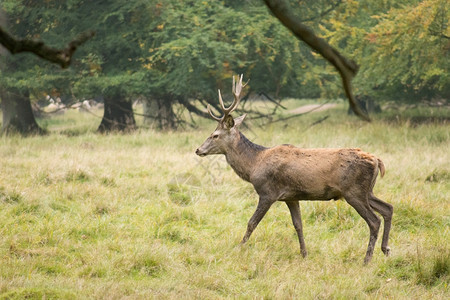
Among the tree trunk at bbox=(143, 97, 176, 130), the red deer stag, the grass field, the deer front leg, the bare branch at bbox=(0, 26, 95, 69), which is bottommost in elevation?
the tree trunk at bbox=(143, 97, 176, 130)

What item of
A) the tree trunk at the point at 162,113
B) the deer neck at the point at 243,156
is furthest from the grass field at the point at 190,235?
the tree trunk at the point at 162,113

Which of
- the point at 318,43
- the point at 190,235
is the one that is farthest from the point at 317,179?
the point at 318,43

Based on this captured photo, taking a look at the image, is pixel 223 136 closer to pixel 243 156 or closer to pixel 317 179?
pixel 243 156

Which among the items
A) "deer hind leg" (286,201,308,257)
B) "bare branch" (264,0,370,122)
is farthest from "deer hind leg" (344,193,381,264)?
"bare branch" (264,0,370,122)

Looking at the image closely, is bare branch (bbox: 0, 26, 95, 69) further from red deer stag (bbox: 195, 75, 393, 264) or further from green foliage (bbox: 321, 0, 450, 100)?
green foliage (bbox: 321, 0, 450, 100)

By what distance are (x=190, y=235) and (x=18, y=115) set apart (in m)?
13.6

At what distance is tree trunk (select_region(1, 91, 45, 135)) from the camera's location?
19062 millimetres

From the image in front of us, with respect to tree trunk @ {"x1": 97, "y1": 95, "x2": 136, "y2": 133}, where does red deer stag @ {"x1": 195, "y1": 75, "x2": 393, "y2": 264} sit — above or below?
above

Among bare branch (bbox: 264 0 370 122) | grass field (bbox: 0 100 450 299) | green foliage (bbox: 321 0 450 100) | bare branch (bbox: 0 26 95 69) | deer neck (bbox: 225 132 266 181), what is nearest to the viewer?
bare branch (bbox: 264 0 370 122)

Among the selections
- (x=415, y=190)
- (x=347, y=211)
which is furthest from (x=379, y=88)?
(x=347, y=211)

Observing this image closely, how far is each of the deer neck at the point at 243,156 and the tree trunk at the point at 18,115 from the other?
507 inches

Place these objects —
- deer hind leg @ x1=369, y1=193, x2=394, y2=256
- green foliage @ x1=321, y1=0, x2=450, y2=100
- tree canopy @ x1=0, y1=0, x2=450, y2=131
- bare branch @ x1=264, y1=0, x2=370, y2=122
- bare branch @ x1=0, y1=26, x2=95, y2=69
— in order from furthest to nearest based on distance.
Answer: tree canopy @ x1=0, y1=0, x2=450, y2=131 → green foliage @ x1=321, y1=0, x2=450, y2=100 → deer hind leg @ x1=369, y1=193, x2=394, y2=256 → bare branch @ x1=0, y1=26, x2=95, y2=69 → bare branch @ x1=264, y1=0, x2=370, y2=122

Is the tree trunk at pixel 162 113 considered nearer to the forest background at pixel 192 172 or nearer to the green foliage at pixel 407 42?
the forest background at pixel 192 172

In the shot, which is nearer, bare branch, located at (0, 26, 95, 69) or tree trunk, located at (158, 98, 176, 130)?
bare branch, located at (0, 26, 95, 69)
